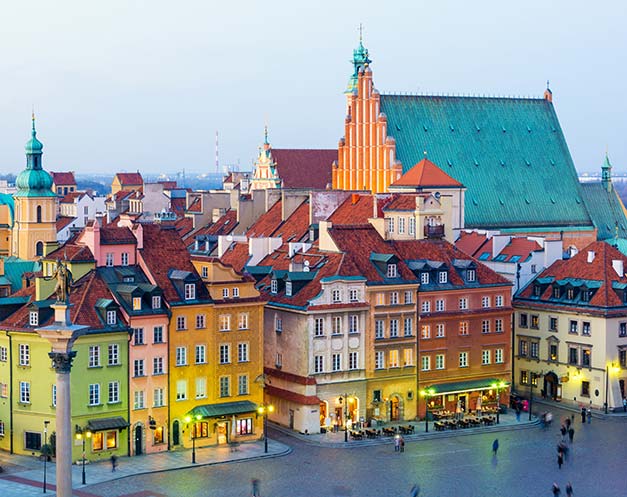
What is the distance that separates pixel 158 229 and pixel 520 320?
32851mm

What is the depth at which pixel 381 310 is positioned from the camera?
3844 inches

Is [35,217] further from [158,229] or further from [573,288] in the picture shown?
[573,288]

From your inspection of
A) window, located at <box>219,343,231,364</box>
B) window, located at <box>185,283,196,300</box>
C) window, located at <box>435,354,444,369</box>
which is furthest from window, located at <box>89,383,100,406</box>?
window, located at <box>435,354,444,369</box>

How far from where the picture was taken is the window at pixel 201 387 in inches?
3575

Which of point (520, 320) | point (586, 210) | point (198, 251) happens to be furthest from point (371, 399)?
point (586, 210)

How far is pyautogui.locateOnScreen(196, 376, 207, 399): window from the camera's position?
9081 centimetres

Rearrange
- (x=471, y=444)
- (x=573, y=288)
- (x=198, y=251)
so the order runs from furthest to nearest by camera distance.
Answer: (x=198, y=251)
(x=573, y=288)
(x=471, y=444)

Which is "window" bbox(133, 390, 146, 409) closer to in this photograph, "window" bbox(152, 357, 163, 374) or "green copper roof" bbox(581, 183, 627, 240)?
"window" bbox(152, 357, 163, 374)

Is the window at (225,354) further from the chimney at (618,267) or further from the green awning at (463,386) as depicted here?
the chimney at (618,267)

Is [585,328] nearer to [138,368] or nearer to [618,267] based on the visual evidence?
[618,267]

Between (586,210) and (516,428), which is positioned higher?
(586,210)

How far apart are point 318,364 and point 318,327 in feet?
8.46

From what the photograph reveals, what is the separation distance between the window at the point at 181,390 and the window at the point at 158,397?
46.7 inches

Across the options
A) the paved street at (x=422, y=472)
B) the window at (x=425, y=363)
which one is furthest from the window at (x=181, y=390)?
the window at (x=425, y=363)
